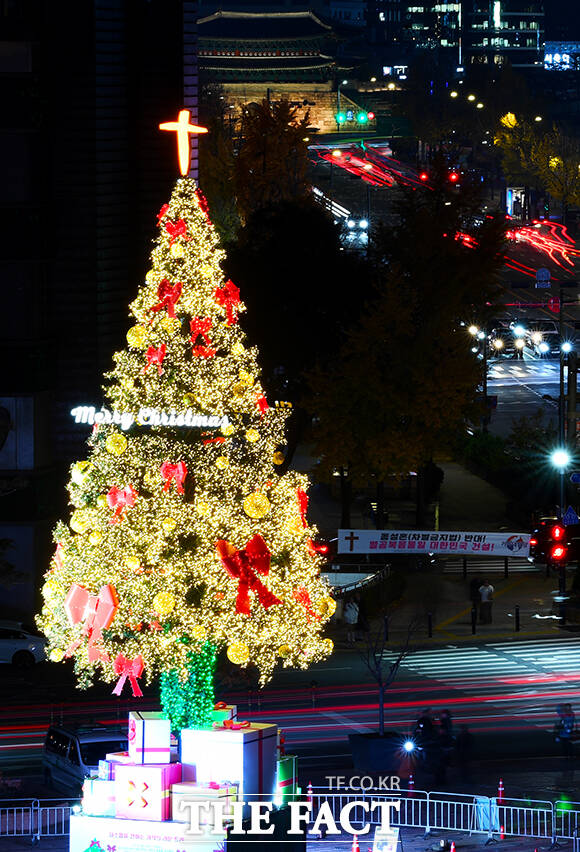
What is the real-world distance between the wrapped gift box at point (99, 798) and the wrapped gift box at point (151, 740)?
2.15 feet

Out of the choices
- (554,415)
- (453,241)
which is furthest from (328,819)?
(554,415)

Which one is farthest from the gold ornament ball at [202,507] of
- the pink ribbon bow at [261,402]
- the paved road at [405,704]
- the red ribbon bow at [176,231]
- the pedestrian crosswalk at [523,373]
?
the pedestrian crosswalk at [523,373]

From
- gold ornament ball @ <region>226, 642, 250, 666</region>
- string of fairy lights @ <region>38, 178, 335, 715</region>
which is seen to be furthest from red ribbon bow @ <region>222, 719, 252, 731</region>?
string of fairy lights @ <region>38, 178, 335, 715</region>

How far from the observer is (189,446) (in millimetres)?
36719

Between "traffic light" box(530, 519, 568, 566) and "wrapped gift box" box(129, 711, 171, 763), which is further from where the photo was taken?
"traffic light" box(530, 519, 568, 566)

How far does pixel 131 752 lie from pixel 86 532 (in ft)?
15.1

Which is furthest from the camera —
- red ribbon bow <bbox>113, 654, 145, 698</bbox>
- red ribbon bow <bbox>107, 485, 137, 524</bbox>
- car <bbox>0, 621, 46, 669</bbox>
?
car <bbox>0, 621, 46, 669</bbox>

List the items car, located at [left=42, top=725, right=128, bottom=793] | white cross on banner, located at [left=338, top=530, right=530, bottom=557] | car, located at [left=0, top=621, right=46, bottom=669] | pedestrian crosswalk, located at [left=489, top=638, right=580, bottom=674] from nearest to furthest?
car, located at [left=42, top=725, right=128, bottom=793], pedestrian crosswalk, located at [left=489, top=638, right=580, bottom=674], car, located at [left=0, top=621, right=46, bottom=669], white cross on banner, located at [left=338, top=530, right=530, bottom=557]

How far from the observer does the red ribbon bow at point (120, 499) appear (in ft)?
119

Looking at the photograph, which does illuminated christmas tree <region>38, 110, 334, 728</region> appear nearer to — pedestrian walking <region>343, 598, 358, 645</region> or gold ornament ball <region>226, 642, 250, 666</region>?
gold ornament ball <region>226, 642, 250, 666</region>

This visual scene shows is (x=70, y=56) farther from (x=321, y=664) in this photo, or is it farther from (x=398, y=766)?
(x=398, y=766)

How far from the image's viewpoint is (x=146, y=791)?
1329 inches

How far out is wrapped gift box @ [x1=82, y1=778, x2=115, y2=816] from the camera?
3412 centimetres

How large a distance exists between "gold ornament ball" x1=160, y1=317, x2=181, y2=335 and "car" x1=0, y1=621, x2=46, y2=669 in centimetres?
2027
